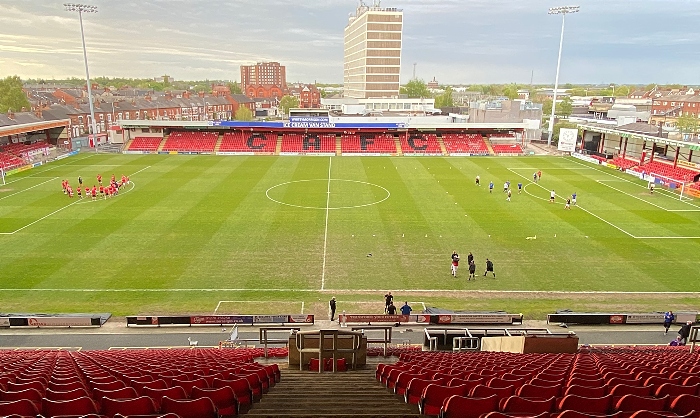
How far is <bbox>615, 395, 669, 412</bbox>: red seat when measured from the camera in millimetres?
5000

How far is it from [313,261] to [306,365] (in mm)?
13514

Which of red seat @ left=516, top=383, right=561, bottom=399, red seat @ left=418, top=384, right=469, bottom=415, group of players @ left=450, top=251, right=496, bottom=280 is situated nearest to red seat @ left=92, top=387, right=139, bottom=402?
red seat @ left=418, top=384, right=469, bottom=415

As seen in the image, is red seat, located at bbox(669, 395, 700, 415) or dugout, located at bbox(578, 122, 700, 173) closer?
red seat, located at bbox(669, 395, 700, 415)

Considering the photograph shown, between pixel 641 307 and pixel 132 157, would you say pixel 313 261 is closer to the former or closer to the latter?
pixel 641 307

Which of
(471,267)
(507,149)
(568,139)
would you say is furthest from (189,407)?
(568,139)

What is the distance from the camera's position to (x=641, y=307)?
1972 centimetres

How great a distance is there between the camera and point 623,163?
52500 millimetres

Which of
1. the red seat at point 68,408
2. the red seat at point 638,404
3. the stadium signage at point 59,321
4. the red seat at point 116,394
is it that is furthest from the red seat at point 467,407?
the stadium signage at point 59,321

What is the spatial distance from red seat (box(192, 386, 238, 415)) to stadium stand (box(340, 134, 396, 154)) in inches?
2227

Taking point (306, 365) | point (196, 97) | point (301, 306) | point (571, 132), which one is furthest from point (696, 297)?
point (196, 97)

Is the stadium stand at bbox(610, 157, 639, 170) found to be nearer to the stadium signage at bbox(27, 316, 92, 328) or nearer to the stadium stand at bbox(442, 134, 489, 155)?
the stadium stand at bbox(442, 134, 489, 155)

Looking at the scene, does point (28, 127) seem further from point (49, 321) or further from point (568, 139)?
point (568, 139)

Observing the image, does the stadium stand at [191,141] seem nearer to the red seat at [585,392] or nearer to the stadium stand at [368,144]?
the stadium stand at [368,144]

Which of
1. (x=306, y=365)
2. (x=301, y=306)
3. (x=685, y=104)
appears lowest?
(x=301, y=306)
